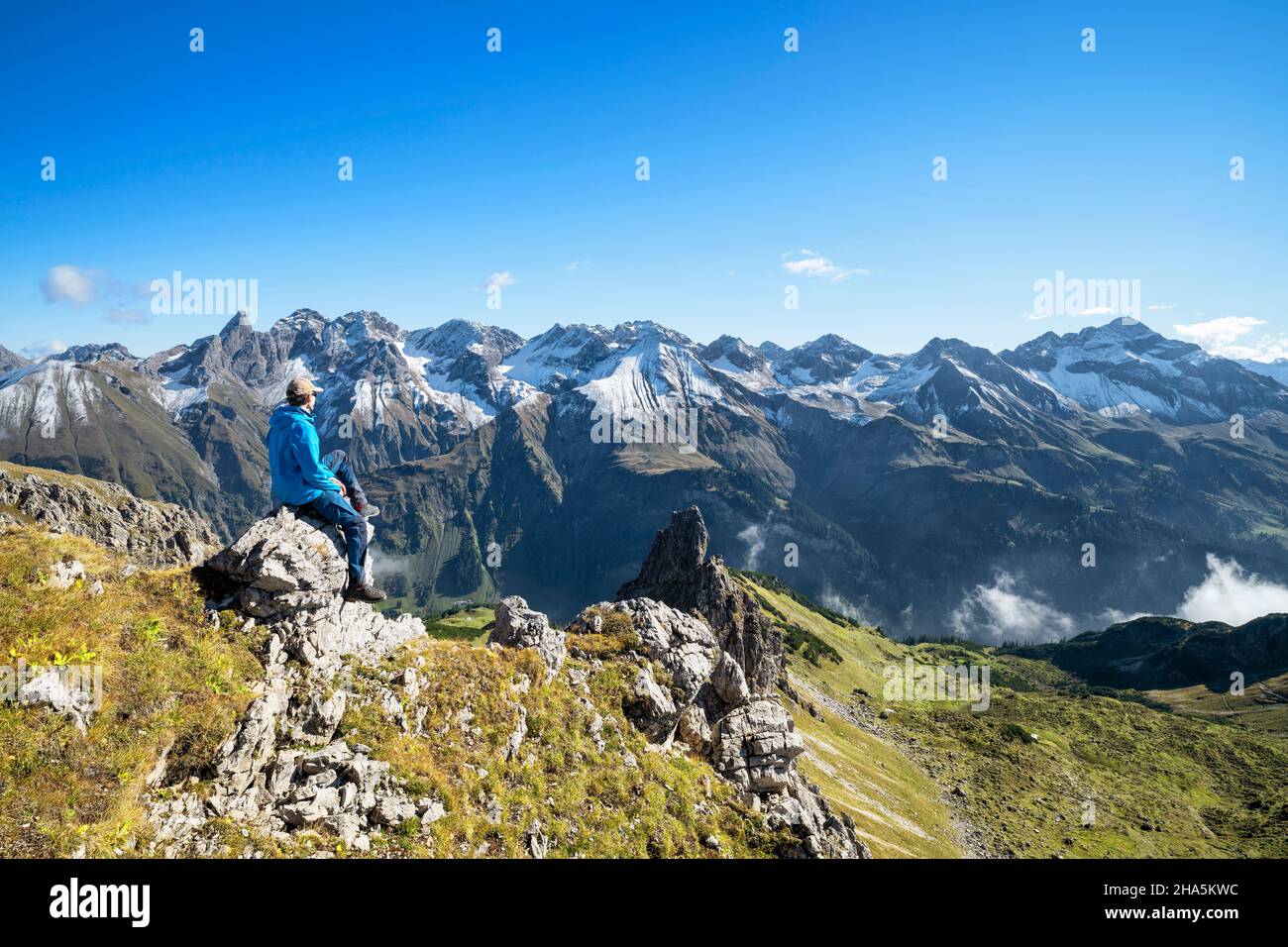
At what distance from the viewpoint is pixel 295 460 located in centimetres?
1571

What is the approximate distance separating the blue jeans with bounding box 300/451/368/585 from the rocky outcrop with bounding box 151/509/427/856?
0.35 meters

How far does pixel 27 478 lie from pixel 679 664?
18115 centimetres

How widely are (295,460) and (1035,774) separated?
13048 cm

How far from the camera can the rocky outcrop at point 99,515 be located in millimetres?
113000

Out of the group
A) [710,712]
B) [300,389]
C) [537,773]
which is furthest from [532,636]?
[300,389]

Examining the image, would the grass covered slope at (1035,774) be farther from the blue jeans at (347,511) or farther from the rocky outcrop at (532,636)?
Answer: the blue jeans at (347,511)

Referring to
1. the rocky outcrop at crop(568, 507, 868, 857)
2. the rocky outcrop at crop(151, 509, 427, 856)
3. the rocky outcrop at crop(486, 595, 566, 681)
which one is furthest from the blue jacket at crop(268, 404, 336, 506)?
the rocky outcrop at crop(568, 507, 868, 857)

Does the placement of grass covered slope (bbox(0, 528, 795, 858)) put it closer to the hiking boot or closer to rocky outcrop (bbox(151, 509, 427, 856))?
rocky outcrop (bbox(151, 509, 427, 856))

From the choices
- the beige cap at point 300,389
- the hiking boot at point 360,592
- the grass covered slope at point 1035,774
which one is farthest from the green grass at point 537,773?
the grass covered slope at point 1035,774

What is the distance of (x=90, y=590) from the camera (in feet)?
45.8

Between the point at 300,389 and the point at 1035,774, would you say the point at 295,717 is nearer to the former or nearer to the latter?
the point at 300,389

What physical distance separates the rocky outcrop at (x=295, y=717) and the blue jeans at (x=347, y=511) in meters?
0.35

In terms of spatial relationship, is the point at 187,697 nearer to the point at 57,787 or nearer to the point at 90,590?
the point at 57,787

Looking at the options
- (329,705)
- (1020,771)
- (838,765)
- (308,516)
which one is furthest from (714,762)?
(1020,771)
